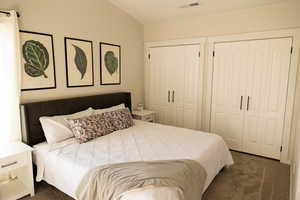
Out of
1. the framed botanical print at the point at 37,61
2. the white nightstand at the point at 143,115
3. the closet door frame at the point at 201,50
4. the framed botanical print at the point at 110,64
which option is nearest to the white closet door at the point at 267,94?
the closet door frame at the point at 201,50

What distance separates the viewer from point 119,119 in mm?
3012

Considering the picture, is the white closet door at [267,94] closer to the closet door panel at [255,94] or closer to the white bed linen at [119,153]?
the closet door panel at [255,94]

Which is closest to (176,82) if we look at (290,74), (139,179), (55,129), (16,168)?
(290,74)

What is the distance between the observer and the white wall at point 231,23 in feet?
9.61

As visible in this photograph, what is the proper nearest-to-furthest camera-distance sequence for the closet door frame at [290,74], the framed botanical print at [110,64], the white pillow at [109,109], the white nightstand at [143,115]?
1. the closet door frame at [290,74]
2. the white pillow at [109,109]
3. the framed botanical print at [110,64]
4. the white nightstand at [143,115]

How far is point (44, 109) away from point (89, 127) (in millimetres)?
637

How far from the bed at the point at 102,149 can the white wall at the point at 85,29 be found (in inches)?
11.0

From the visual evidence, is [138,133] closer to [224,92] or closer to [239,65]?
[224,92]

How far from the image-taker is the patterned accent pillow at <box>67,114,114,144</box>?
2.47 m

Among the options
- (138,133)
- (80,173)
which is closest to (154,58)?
(138,133)

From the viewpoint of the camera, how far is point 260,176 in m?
2.72

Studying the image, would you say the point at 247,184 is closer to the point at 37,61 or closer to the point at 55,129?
the point at 55,129

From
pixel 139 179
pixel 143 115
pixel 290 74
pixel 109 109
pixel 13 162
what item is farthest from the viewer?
pixel 143 115

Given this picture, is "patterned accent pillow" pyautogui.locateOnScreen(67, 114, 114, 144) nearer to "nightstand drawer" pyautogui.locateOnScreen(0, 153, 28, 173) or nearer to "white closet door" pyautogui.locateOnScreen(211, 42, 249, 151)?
"nightstand drawer" pyautogui.locateOnScreen(0, 153, 28, 173)
